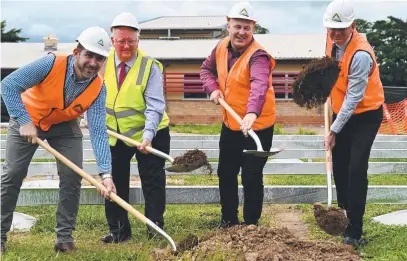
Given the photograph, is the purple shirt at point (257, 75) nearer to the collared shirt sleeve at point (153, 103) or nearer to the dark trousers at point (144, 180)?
the collared shirt sleeve at point (153, 103)

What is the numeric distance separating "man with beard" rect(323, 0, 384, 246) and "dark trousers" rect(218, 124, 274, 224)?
2.00 feet

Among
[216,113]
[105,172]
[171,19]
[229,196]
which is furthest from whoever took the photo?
[171,19]

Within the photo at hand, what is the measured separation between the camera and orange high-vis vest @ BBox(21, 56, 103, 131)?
4547 millimetres

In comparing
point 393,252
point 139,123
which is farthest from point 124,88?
point 393,252

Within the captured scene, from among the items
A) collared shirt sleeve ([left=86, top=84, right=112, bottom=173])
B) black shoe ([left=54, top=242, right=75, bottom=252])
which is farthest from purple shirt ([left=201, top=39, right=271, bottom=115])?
black shoe ([left=54, top=242, right=75, bottom=252])

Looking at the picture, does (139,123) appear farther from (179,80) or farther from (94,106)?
(179,80)

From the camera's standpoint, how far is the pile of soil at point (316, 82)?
520 centimetres

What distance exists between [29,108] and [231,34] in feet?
5.67

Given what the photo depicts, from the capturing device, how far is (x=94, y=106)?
4781 mm

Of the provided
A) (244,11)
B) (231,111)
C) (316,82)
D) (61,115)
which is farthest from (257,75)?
(61,115)

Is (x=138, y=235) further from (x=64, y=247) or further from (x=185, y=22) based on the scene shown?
(x=185, y=22)

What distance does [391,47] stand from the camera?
3450 cm

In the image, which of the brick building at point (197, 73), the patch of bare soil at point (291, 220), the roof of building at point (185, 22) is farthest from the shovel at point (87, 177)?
the roof of building at point (185, 22)

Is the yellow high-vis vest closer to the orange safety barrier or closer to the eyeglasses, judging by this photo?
the eyeglasses
